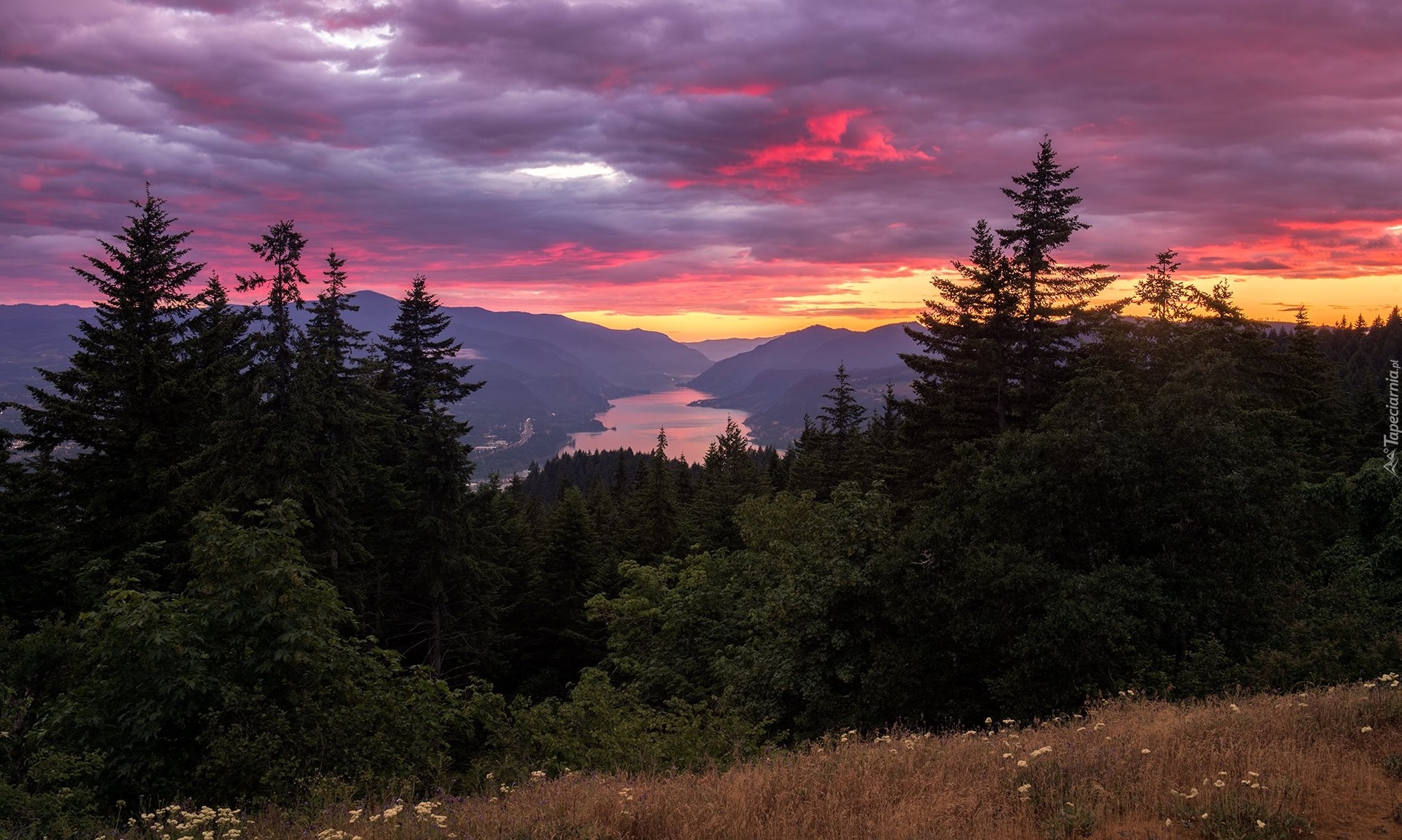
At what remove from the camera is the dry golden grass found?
21.0 feet

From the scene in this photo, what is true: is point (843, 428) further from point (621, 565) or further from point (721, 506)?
point (621, 565)

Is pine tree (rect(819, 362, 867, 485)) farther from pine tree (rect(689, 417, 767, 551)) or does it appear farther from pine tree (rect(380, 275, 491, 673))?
pine tree (rect(380, 275, 491, 673))

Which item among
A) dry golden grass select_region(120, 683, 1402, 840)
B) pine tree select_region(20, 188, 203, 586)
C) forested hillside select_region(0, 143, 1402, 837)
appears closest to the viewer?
dry golden grass select_region(120, 683, 1402, 840)

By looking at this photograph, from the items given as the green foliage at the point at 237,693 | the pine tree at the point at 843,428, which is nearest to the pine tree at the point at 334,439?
the green foliage at the point at 237,693

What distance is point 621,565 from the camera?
3011 cm

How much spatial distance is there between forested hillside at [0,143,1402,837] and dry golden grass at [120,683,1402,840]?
3.42m

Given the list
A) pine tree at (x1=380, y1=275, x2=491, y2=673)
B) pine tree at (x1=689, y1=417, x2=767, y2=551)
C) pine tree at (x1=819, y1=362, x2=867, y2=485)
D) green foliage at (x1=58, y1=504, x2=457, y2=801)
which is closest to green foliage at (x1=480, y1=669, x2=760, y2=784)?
green foliage at (x1=58, y1=504, x2=457, y2=801)

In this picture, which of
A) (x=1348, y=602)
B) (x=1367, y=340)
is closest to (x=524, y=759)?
(x=1348, y=602)

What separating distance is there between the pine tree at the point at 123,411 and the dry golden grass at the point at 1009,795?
795 inches

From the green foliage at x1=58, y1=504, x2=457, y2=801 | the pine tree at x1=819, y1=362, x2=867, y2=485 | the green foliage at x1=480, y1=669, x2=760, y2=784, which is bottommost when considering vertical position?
the green foliage at x1=480, y1=669, x2=760, y2=784

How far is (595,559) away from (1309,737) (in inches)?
1493

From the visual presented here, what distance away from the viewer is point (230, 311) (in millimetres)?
28125

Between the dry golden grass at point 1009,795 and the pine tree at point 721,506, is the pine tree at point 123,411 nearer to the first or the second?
the dry golden grass at point 1009,795

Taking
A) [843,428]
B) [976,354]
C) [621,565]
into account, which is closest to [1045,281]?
[976,354]
